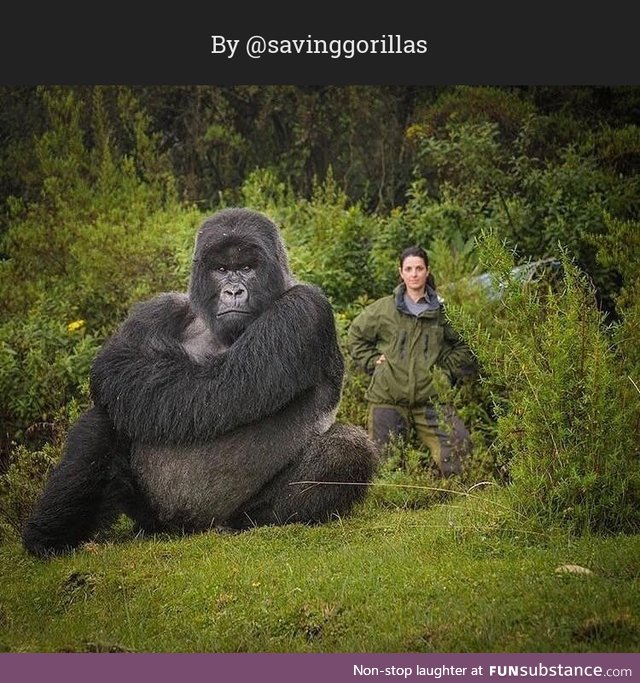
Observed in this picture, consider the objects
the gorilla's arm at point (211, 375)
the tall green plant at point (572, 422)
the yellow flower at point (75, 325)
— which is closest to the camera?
the tall green plant at point (572, 422)

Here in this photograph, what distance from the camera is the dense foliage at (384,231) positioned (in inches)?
209

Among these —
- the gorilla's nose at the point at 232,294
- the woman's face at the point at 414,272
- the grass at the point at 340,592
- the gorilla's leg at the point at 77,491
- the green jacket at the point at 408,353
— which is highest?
the woman's face at the point at 414,272

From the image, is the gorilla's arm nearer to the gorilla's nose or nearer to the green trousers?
the gorilla's nose

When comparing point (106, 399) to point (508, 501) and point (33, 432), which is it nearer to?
point (508, 501)

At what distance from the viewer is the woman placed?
26.6 feet

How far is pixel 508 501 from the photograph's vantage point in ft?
17.7

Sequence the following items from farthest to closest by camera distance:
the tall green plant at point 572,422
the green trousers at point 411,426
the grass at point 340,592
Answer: the green trousers at point 411,426 → the tall green plant at point 572,422 → the grass at point 340,592

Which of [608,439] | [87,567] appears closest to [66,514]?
[87,567]

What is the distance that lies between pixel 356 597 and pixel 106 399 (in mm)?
1940

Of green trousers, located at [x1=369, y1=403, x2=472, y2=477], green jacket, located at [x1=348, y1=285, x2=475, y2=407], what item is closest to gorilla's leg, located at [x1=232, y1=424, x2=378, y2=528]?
green trousers, located at [x1=369, y1=403, x2=472, y2=477]

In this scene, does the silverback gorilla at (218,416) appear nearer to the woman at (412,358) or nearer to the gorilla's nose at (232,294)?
the gorilla's nose at (232,294)

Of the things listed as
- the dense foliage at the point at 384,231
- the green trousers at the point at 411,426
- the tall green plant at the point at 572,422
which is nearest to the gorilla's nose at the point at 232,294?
the dense foliage at the point at 384,231

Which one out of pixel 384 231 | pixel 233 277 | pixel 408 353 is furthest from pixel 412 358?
pixel 384 231

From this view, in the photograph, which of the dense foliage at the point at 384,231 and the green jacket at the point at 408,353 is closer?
the dense foliage at the point at 384,231
